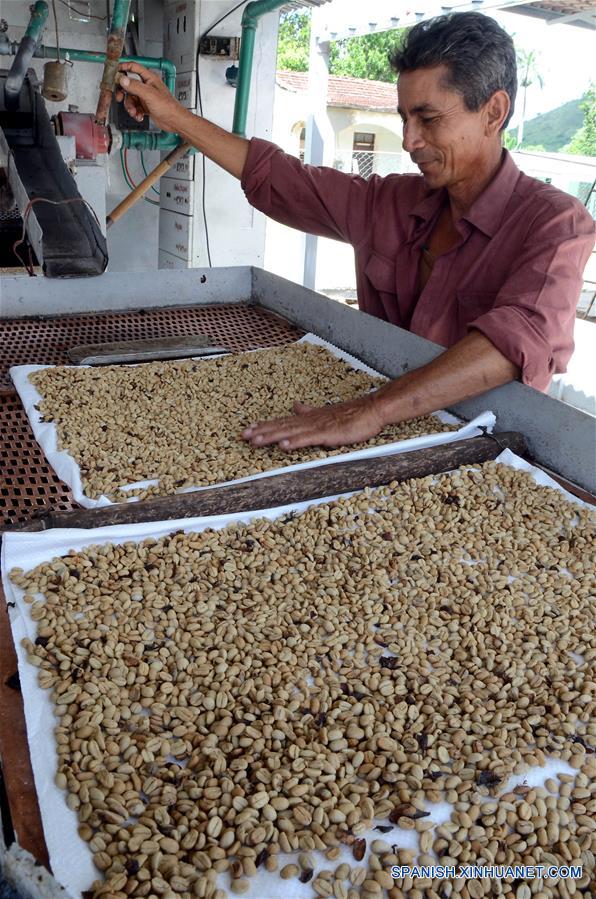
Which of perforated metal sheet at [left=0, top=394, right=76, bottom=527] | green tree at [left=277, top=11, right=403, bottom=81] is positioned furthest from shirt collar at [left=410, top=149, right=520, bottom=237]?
green tree at [left=277, top=11, right=403, bottom=81]

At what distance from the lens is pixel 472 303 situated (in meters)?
2.30

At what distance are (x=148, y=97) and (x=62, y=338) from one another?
0.90 meters

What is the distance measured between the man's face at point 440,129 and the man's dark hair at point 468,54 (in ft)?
0.07

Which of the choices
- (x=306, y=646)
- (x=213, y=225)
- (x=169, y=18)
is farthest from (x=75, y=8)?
(x=306, y=646)

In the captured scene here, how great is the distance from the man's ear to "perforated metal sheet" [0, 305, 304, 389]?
38.9 inches

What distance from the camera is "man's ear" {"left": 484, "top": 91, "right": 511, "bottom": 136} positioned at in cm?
212

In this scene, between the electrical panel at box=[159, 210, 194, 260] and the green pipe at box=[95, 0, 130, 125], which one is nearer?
the green pipe at box=[95, 0, 130, 125]

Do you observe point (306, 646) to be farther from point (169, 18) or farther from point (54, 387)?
point (169, 18)

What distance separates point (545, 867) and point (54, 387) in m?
1.71

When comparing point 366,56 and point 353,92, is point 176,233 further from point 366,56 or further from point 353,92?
point 366,56

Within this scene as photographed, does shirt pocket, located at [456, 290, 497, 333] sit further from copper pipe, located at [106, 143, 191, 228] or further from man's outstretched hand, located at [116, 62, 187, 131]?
copper pipe, located at [106, 143, 191, 228]

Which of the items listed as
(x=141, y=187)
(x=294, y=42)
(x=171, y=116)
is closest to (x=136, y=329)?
(x=171, y=116)

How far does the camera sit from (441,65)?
205 centimetres

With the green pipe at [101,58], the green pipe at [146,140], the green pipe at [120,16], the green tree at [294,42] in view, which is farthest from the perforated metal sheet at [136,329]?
the green tree at [294,42]
